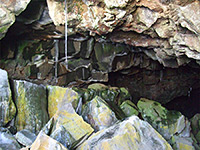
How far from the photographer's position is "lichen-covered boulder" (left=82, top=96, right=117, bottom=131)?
3267 mm

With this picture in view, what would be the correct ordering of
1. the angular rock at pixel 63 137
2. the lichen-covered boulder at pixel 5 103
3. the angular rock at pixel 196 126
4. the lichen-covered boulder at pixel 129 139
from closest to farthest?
the lichen-covered boulder at pixel 129 139
the angular rock at pixel 63 137
the lichen-covered boulder at pixel 5 103
the angular rock at pixel 196 126

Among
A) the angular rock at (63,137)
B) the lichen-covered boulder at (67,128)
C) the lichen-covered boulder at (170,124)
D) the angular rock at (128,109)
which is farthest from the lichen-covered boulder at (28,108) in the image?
the lichen-covered boulder at (170,124)

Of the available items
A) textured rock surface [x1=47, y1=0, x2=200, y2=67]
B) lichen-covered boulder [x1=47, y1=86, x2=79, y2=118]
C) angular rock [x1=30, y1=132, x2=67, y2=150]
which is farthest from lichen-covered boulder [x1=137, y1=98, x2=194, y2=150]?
angular rock [x1=30, y1=132, x2=67, y2=150]

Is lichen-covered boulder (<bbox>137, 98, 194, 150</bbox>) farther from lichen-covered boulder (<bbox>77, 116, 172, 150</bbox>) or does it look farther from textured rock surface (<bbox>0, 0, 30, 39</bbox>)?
textured rock surface (<bbox>0, 0, 30, 39</bbox>)

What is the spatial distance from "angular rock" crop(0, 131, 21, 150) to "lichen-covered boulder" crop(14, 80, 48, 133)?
0.39 metres

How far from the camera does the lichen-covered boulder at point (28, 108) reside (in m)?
3.22

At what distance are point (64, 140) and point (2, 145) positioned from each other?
3.07 feet

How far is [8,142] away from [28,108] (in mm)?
666

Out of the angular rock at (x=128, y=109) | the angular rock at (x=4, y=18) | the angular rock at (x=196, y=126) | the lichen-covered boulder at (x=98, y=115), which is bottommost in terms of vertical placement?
the angular rock at (x=196, y=126)

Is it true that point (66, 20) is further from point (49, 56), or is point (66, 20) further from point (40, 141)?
point (40, 141)

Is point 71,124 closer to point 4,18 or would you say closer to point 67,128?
point 67,128

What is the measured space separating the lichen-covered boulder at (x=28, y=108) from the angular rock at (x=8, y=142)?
0.39 metres

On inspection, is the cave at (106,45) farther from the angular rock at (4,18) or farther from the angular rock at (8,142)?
the angular rock at (8,142)

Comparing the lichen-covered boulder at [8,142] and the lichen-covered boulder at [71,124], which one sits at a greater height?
the lichen-covered boulder at [71,124]
